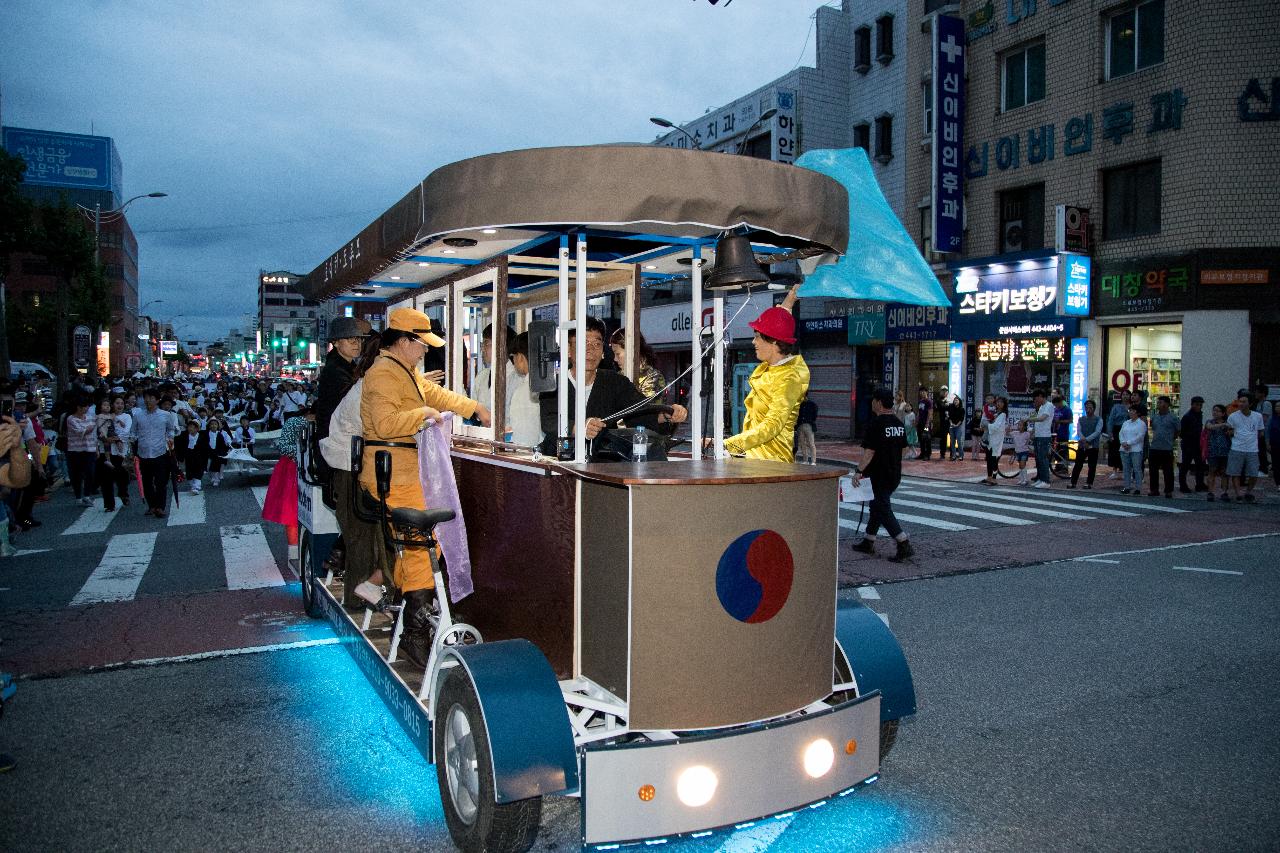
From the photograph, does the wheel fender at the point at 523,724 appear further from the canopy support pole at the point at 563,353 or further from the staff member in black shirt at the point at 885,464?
the staff member in black shirt at the point at 885,464

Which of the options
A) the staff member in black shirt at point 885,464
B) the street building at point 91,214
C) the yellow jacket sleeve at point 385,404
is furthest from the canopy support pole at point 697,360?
the street building at point 91,214

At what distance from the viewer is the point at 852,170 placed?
920 centimetres

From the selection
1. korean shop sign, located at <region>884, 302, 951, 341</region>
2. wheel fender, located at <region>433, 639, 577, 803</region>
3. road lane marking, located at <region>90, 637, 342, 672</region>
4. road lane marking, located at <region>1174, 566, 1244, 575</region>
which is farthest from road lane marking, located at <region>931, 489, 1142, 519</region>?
wheel fender, located at <region>433, 639, 577, 803</region>

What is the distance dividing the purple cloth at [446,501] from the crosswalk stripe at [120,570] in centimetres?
491

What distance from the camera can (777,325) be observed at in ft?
16.5

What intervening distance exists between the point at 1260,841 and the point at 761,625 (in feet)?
7.46

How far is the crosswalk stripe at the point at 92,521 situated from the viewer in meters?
11.7

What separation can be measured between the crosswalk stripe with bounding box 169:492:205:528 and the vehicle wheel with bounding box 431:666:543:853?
393 inches

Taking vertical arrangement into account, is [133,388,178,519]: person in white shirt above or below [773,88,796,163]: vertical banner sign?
below

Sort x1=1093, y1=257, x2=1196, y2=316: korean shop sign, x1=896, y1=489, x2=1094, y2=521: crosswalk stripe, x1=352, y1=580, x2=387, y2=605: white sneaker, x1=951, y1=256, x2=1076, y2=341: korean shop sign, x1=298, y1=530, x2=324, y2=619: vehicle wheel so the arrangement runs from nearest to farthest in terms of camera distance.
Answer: x1=352, y1=580, x2=387, y2=605: white sneaker, x1=298, y1=530, x2=324, y2=619: vehicle wheel, x1=896, y1=489, x2=1094, y2=521: crosswalk stripe, x1=1093, y1=257, x2=1196, y2=316: korean shop sign, x1=951, y1=256, x2=1076, y2=341: korean shop sign

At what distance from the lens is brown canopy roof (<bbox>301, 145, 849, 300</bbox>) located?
362cm

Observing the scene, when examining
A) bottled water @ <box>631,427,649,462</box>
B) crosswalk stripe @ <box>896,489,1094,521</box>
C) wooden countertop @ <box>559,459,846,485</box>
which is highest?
bottled water @ <box>631,427,649,462</box>

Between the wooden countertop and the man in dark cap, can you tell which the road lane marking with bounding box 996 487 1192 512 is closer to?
the man in dark cap

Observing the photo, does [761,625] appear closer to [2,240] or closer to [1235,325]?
[1235,325]
